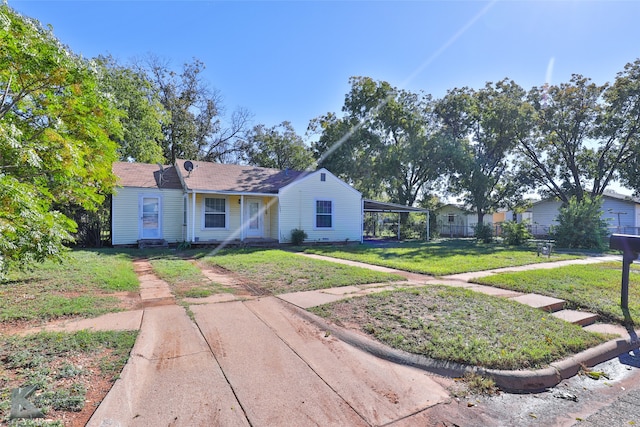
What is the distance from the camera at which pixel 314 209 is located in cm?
1709

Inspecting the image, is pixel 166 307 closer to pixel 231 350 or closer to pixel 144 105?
pixel 231 350

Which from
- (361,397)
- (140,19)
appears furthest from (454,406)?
(140,19)

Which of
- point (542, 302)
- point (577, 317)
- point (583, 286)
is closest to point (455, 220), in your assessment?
point (583, 286)

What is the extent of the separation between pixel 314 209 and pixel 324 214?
665 millimetres

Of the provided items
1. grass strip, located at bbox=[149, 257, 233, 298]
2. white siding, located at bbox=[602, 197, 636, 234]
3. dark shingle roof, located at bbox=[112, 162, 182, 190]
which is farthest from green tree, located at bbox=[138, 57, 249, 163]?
white siding, located at bbox=[602, 197, 636, 234]

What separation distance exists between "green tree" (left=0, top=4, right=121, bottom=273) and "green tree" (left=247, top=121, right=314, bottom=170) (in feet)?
87.2

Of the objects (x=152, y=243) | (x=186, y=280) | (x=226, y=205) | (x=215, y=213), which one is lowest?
(x=186, y=280)

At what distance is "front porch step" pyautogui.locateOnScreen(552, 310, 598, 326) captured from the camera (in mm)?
4898

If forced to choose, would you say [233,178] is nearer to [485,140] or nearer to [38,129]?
[38,129]

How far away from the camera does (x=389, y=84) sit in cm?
2670

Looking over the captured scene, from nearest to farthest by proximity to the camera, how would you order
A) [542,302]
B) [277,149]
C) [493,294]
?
[542,302]
[493,294]
[277,149]

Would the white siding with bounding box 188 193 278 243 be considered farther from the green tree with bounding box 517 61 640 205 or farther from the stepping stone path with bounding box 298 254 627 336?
the green tree with bounding box 517 61 640 205

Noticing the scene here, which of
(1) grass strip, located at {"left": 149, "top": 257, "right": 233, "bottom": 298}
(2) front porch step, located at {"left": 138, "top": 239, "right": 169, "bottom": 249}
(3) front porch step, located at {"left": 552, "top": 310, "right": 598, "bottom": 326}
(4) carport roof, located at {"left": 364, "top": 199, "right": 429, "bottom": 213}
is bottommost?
(3) front porch step, located at {"left": 552, "top": 310, "right": 598, "bottom": 326}

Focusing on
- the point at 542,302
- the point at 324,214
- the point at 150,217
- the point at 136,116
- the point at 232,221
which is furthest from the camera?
the point at 136,116
